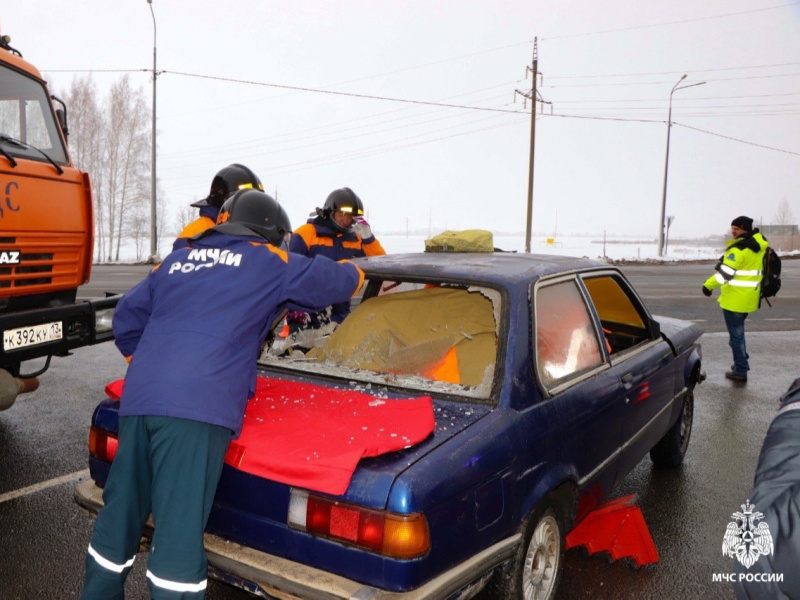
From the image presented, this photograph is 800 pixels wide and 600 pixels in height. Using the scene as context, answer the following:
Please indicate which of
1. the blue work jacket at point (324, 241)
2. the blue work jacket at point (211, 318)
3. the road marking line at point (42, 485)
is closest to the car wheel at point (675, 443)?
the blue work jacket at point (324, 241)

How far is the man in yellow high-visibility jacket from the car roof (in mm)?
4679

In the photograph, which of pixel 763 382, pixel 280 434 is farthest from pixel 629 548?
pixel 763 382

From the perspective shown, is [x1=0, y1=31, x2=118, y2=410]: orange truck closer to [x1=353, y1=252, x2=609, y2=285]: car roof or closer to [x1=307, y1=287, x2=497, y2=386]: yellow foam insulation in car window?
[x1=307, y1=287, x2=497, y2=386]: yellow foam insulation in car window

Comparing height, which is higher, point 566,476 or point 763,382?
point 566,476

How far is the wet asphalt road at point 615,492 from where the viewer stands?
123 inches

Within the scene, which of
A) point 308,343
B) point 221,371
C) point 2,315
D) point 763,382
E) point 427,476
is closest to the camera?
point 427,476

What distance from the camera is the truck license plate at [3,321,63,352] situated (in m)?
4.49

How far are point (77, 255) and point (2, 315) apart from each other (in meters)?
0.96

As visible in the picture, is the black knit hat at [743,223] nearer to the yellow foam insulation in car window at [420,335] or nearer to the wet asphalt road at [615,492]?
the wet asphalt road at [615,492]

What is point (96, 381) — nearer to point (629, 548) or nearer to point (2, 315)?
point (2, 315)

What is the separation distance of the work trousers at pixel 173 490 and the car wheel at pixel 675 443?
341cm

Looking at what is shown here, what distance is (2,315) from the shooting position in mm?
4527

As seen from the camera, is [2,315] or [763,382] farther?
[763,382]

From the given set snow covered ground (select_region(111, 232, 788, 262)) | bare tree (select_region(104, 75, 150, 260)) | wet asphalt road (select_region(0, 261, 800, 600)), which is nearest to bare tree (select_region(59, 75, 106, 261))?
bare tree (select_region(104, 75, 150, 260))
